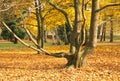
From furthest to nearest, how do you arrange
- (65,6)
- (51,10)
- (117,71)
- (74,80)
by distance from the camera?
(51,10)
(65,6)
(117,71)
(74,80)

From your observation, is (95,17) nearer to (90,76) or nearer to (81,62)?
(81,62)

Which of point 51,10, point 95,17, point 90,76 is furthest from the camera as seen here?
point 51,10

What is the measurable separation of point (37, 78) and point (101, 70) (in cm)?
292

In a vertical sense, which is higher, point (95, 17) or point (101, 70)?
point (95, 17)

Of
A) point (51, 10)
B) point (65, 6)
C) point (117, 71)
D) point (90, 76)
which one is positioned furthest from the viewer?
point (51, 10)

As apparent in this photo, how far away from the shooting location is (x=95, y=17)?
44.2 feet

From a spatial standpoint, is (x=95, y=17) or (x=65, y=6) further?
(x=65, y=6)

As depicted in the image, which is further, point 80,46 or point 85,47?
point 85,47

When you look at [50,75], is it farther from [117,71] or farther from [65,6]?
[65,6]

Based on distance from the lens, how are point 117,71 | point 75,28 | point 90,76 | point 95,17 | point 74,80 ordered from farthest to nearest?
point 75,28, point 95,17, point 117,71, point 90,76, point 74,80

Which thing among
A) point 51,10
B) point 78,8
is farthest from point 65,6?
point 78,8

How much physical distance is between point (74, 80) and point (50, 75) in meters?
1.40

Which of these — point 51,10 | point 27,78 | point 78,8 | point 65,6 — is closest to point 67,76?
point 27,78

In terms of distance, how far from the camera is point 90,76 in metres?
11.5
